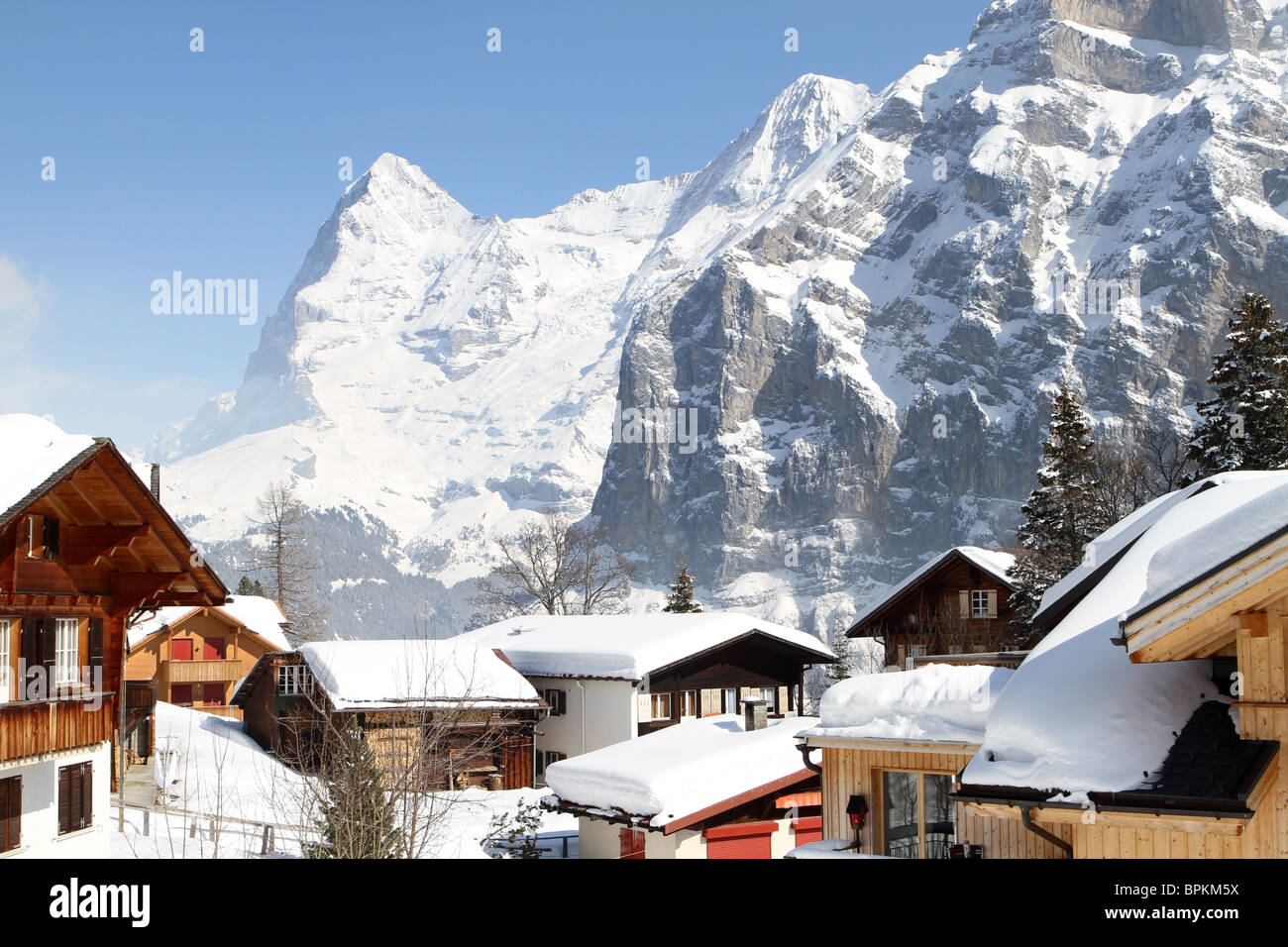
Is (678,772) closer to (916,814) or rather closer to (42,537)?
(916,814)

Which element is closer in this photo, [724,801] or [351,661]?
[724,801]

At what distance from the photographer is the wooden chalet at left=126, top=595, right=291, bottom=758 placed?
5319cm

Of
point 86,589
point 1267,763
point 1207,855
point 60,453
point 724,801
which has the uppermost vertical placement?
point 60,453

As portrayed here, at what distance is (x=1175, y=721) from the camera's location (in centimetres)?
720

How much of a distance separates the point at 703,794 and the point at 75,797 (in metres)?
12.6

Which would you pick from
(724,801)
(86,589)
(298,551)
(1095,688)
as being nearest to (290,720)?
(86,589)

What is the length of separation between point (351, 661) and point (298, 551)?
31075 mm

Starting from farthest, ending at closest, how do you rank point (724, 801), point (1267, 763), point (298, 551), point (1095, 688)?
point (298, 551)
point (724, 801)
point (1095, 688)
point (1267, 763)

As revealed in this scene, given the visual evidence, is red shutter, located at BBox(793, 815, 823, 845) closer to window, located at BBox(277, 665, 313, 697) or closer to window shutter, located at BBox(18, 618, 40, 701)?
window shutter, located at BBox(18, 618, 40, 701)

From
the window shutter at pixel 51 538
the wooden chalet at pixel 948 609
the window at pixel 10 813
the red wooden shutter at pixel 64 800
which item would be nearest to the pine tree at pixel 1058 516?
the wooden chalet at pixel 948 609

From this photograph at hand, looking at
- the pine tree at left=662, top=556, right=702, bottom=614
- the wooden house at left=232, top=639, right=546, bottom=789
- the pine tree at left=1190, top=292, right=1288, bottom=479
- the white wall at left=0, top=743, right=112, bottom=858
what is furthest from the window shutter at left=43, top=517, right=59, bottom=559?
the pine tree at left=662, top=556, right=702, bottom=614

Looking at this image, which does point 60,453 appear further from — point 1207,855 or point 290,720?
Result: point 290,720
